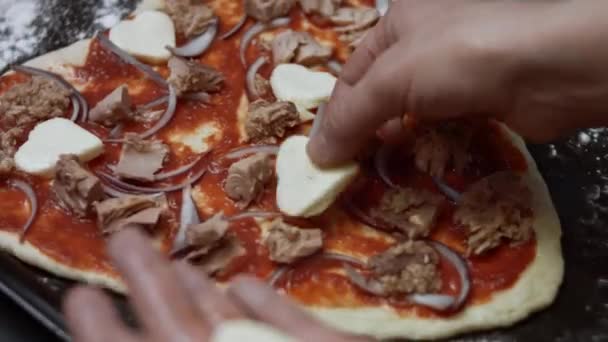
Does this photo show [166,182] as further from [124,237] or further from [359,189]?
[124,237]

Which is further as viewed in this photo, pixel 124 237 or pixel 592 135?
pixel 592 135

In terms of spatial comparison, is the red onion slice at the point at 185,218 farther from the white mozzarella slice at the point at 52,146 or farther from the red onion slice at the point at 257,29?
the red onion slice at the point at 257,29

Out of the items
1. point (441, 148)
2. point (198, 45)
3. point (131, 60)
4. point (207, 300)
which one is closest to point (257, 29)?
point (198, 45)

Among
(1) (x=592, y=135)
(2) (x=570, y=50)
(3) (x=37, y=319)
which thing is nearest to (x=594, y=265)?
(1) (x=592, y=135)

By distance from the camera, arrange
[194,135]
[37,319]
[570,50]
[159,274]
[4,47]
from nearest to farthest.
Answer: [159,274] → [570,50] → [37,319] → [194,135] → [4,47]

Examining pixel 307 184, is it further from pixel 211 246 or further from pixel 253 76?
pixel 253 76

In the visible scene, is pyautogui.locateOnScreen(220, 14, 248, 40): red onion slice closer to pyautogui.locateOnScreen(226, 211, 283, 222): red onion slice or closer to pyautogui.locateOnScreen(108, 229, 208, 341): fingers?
pyautogui.locateOnScreen(226, 211, 283, 222): red onion slice

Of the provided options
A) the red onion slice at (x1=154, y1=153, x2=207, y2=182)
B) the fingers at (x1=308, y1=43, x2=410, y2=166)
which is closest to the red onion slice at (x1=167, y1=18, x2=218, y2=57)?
the red onion slice at (x1=154, y1=153, x2=207, y2=182)

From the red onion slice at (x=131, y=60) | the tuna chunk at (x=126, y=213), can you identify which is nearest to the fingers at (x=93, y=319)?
the tuna chunk at (x=126, y=213)
